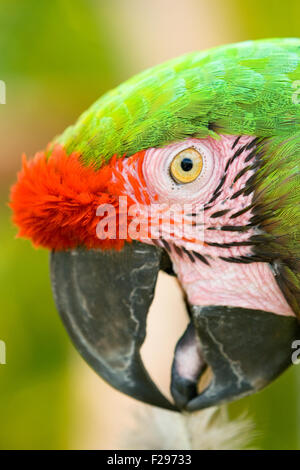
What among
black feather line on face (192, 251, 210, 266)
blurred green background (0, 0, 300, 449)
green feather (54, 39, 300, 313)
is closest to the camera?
green feather (54, 39, 300, 313)

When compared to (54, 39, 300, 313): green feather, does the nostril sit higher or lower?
lower

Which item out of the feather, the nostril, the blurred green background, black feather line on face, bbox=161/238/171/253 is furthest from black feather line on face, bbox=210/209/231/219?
the blurred green background

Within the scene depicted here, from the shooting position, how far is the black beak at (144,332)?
2.95ft

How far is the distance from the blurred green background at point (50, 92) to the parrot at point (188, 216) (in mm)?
1443

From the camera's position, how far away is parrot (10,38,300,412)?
803mm

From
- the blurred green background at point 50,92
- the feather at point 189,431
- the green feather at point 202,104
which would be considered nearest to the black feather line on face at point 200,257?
the green feather at point 202,104

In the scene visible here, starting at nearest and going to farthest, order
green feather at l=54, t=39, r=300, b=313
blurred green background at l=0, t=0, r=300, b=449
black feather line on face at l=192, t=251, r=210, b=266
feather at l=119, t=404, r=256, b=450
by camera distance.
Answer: green feather at l=54, t=39, r=300, b=313
black feather line on face at l=192, t=251, r=210, b=266
feather at l=119, t=404, r=256, b=450
blurred green background at l=0, t=0, r=300, b=449

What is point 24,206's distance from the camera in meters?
0.92

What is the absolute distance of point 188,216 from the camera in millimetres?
862

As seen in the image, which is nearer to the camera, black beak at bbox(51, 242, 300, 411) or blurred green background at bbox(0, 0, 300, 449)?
black beak at bbox(51, 242, 300, 411)

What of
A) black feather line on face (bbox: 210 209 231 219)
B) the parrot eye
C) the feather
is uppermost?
the parrot eye

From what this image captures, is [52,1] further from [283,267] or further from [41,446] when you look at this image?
[41,446]

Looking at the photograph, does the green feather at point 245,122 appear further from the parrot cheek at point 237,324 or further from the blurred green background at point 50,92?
the blurred green background at point 50,92

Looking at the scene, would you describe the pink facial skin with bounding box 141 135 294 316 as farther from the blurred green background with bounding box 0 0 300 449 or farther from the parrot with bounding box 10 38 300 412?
the blurred green background with bounding box 0 0 300 449
